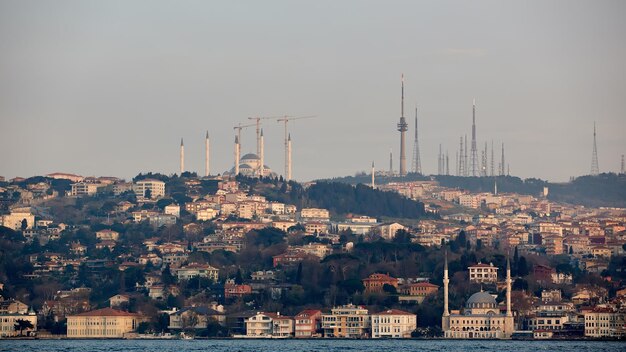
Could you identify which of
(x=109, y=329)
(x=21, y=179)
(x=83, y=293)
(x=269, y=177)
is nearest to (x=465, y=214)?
(x=269, y=177)

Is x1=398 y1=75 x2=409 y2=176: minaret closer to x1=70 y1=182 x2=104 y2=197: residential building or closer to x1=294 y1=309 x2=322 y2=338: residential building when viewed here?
x1=70 y1=182 x2=104 y2=197: residential building

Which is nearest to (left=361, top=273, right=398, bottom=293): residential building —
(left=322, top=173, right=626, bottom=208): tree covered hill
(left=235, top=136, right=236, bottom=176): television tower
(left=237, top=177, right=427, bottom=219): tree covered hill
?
(left=237, top=177, right=427, bottom=219): tree covered hill

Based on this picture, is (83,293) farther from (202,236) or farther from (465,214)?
(465,214)

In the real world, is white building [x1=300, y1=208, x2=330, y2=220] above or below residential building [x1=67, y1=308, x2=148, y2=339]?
above

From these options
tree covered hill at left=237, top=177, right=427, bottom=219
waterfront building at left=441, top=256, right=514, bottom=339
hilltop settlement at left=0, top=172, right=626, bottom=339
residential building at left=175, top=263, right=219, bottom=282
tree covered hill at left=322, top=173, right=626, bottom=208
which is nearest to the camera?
waterfront building at left=441, top=256, right=514, bottom=339

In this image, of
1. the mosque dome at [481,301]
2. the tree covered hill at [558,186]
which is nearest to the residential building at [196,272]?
the mosque dome at [481,301]

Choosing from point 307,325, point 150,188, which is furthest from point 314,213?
point 307,325

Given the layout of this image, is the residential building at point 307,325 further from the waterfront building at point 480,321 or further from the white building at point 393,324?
the waterfront building at point 480,321
